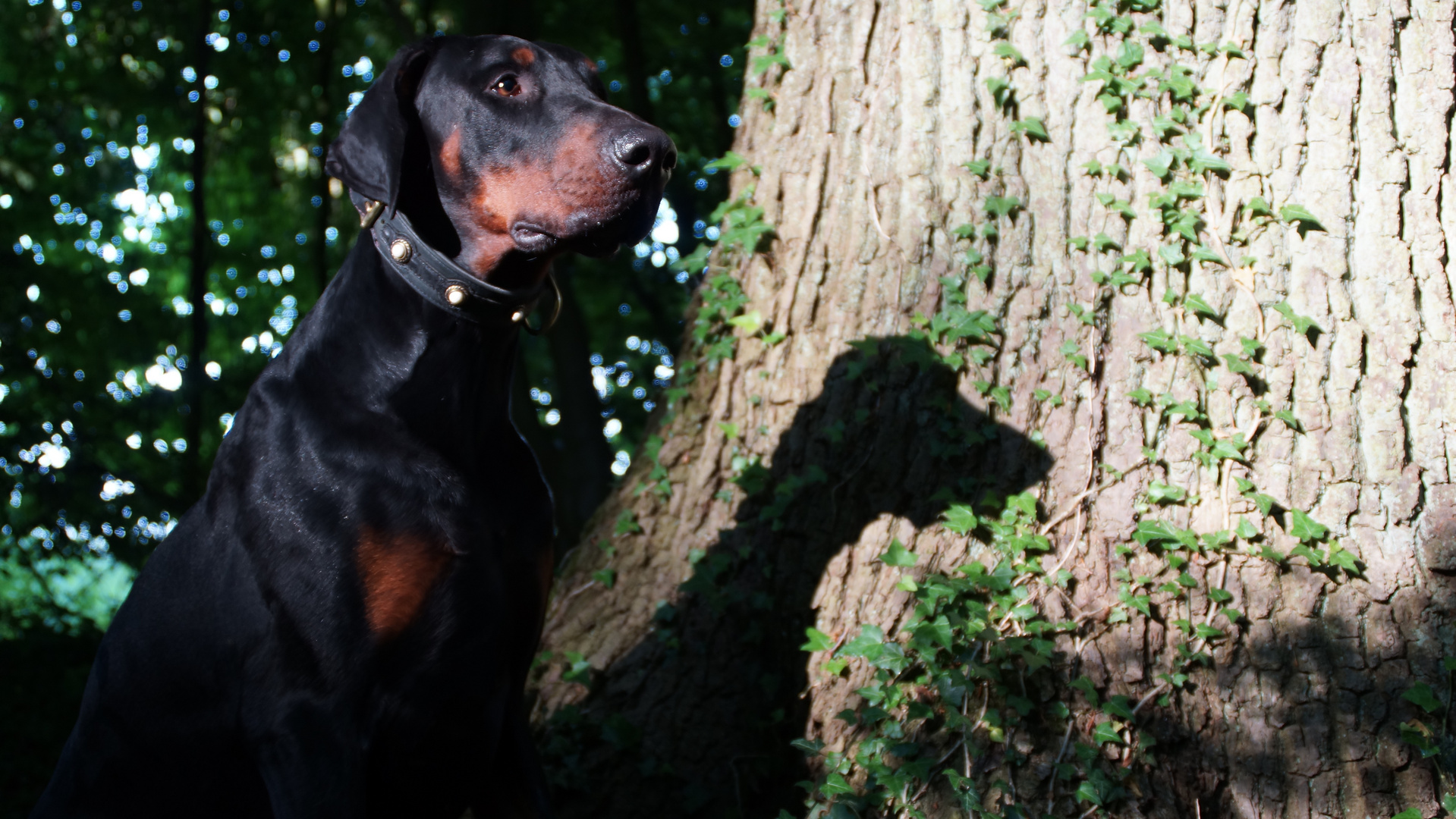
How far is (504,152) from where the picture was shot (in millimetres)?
2629

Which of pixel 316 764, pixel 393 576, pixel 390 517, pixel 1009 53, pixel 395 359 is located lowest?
pixel 316 764

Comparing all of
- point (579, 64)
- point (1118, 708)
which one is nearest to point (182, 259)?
point (579, 64)

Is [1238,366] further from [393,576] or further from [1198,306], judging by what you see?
[393,576]

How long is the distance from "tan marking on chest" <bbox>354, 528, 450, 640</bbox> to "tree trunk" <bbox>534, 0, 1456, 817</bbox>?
120 cm

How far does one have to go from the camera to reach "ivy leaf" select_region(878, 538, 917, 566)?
3.12 metres

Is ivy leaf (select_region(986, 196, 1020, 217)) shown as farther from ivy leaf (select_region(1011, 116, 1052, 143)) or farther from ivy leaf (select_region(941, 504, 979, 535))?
ivy leaf (select_region(941, 504, 979, 535))

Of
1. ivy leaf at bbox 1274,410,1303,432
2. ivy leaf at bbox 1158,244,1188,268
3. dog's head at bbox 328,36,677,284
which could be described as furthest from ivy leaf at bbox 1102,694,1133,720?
dog's head at bbox 328,36,677,284

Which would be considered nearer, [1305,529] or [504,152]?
[504,152]

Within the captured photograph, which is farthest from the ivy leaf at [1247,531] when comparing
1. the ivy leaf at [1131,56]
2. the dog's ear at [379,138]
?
the dog's ear at [379,138]

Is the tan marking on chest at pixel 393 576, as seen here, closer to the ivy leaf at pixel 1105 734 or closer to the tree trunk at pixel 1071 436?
the tree trunk at pixel 1071 436

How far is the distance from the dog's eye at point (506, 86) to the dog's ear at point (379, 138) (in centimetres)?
24

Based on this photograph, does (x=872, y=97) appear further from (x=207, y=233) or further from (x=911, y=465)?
(x=207, y=233)

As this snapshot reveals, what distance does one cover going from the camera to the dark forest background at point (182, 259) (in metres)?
7.42

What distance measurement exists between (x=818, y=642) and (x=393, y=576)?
1.33 meters
